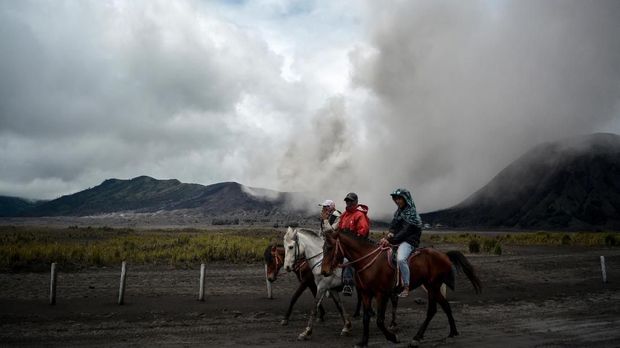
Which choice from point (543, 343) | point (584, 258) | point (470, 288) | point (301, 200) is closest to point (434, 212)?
point (301, 200)

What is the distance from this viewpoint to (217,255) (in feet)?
98.6

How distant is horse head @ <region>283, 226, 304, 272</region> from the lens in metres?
9.56

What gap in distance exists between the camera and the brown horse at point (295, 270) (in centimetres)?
1039

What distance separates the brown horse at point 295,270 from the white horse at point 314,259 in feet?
0.98

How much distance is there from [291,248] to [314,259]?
69cm

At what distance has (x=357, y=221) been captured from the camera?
9836mm

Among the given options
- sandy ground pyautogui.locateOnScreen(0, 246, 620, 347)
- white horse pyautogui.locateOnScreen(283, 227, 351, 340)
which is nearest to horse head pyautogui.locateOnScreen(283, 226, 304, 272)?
white horse pyautogui.locateOnScreen(283, 227, 351, 340)

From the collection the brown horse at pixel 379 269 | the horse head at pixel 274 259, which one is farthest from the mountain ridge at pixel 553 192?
the horse head at pixel 274 259

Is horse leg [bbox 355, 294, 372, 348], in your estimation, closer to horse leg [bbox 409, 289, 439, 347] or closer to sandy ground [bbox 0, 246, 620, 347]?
sandy ground [bbox 0, 246, 620, 347]

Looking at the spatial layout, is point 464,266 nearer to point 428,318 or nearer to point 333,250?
point 428,318

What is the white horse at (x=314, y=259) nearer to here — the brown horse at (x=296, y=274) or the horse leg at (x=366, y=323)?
the brown horse at (x=296, y=274)

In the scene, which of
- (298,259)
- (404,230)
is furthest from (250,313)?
(404,230)

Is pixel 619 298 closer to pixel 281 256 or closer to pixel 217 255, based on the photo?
pixel 281 256

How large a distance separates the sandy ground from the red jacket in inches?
91.8
